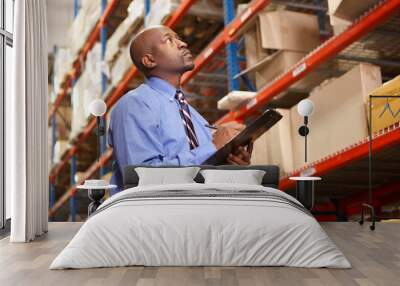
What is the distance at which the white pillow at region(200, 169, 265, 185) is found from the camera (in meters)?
3.62

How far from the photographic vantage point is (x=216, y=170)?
12.2 ft

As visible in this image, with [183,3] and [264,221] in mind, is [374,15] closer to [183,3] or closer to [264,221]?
[264,221]

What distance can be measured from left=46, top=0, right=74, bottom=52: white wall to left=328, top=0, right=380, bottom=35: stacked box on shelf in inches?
253

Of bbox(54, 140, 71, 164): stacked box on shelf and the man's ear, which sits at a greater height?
the man's ear

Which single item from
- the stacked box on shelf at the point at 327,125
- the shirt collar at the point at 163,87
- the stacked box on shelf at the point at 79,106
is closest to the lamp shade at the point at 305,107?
the stacked box on shelf at the point at 327,125

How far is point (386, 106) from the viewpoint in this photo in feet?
11.5

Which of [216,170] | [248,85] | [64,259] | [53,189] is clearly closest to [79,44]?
[53,189]

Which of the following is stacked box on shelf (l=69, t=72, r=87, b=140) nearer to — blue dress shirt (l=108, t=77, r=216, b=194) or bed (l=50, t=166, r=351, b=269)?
blue dress shirt (l=108, t=77, r=216, b=194)

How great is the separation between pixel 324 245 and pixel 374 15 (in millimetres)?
1716

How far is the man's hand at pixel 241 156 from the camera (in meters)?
4.32

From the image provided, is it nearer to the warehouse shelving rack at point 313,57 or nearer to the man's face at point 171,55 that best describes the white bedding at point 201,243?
the warehouse shelving rack at point 313,57

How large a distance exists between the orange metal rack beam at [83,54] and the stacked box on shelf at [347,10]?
438 centimetres

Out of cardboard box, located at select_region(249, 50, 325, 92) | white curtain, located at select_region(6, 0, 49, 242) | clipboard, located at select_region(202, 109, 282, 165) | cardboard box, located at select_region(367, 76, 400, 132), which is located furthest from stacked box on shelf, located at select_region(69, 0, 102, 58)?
cardboard box, located at select_region(367, 76, 400, 132)

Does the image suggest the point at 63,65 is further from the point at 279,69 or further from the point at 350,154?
the point at 350,154
